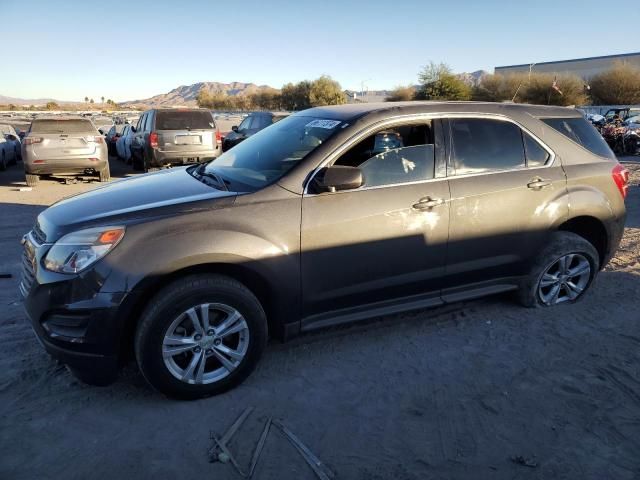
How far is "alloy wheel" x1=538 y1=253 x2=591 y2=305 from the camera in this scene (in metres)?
4.41

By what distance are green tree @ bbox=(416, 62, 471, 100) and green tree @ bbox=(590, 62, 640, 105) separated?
1518 cm

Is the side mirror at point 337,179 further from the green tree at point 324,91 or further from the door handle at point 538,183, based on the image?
the green tree at point 324,91

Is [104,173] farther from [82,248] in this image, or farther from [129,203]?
[82,248]

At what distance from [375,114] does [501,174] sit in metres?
1.20

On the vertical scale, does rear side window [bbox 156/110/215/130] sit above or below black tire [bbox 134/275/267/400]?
above

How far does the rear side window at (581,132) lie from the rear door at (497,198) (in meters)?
0.33

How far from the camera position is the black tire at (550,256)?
169 inches

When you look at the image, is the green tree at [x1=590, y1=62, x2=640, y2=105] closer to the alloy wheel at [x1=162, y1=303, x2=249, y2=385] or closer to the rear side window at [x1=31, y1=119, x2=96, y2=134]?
the rear side window at [x1=31, y1=119, x2=96, y2=134]

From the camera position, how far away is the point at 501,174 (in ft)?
13.2

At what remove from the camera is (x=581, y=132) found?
15.0 ft

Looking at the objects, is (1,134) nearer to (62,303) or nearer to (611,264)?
(62,303)

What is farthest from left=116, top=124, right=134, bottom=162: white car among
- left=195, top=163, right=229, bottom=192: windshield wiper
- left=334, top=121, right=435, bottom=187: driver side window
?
left=334, top=121, right=435, bottom=187: driver side window

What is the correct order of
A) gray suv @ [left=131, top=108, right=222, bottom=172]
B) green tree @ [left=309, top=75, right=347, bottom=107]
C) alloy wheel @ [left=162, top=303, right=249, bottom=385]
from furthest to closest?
green tree @ [left=309, top=75, right=347, bottom=107] < gray suv @ [left=131, top=108, right=222, bottom=172] < alloy wheel @ [left=162, top=303, right=249, bottom=385]

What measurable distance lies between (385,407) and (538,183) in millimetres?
2347
